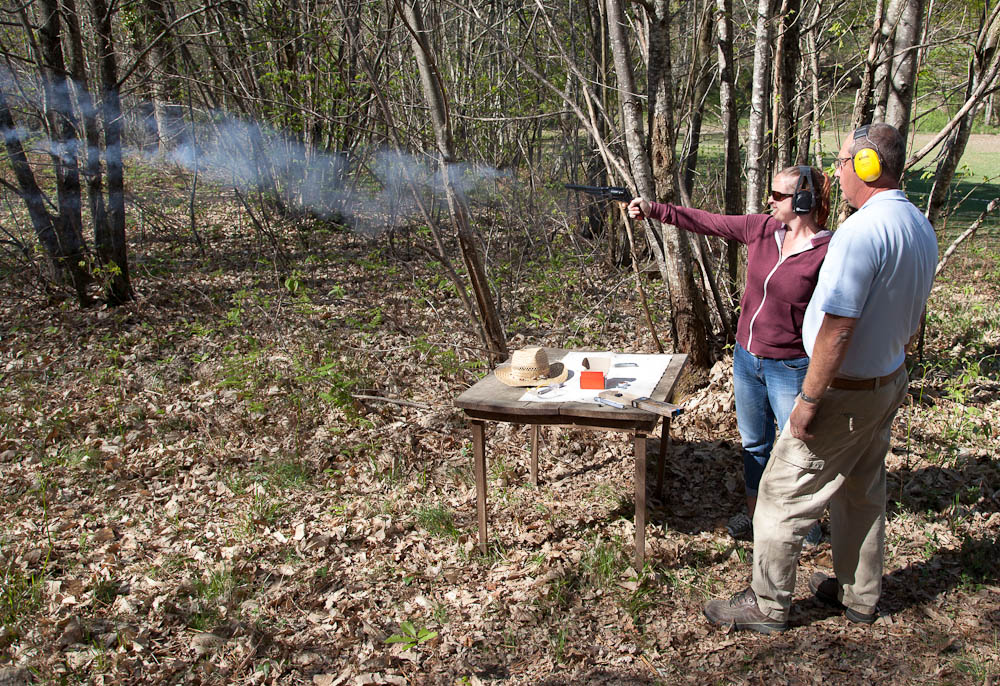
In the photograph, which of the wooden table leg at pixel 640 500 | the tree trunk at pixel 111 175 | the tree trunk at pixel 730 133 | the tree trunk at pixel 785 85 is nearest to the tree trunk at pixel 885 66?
the tree trunk at pixel 785 85

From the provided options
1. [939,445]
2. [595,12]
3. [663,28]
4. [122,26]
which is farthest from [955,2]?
[122,26]

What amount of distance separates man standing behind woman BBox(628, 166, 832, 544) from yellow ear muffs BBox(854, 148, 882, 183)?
0.50m

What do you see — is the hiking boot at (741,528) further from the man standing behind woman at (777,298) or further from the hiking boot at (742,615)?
the hiking boot at (742,615)

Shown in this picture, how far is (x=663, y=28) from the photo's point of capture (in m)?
5.34

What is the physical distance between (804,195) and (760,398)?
3.41 ft

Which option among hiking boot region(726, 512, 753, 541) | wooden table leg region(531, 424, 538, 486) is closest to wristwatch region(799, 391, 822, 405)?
hiking boot region(726, 512, 753, 541)

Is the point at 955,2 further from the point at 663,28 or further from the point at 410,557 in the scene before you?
the point at 410,557

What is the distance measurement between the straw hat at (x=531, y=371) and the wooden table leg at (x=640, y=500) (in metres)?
0.58

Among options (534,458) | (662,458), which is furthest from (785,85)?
(534,458)

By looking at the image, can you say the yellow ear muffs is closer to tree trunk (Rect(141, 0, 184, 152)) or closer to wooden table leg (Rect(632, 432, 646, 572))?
wooden table leg (Rect(632, 432, 646, 572))

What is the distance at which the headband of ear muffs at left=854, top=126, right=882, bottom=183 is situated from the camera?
264cm

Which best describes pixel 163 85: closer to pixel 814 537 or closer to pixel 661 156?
pixel 661 156

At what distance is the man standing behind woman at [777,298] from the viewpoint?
326cm

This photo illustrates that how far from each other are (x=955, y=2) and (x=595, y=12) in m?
4.42
